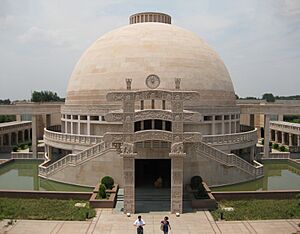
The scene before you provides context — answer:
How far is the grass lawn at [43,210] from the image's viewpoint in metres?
20.0

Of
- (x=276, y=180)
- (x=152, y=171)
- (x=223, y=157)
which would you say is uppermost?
(x=223, y=157)

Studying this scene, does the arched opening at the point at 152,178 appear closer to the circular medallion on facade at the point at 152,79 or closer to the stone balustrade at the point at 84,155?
the stone balustrade at the point at 84,155

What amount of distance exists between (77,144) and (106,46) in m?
12.1

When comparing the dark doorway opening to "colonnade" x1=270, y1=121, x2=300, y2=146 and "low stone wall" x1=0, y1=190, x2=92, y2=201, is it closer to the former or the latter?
"low stone wall" x1=0, y1=190, x2=92, y2=201

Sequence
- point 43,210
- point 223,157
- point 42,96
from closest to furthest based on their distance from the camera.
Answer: point 43,210 < point 223,157 < point 42,96

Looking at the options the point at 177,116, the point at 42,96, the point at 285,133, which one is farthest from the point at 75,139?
the point at 42,96

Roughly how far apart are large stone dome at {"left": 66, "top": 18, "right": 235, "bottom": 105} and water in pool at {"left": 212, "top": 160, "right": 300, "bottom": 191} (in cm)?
917

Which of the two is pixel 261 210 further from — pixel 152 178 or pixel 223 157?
pixel 152 178

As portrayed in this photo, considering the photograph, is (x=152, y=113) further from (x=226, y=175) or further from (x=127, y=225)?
(x=226, y=175)

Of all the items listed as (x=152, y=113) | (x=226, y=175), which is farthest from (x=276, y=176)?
(x=152, y=113)

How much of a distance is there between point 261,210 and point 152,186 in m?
9.19

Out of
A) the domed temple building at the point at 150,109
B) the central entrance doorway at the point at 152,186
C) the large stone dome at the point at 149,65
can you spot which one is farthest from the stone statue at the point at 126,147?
the large stone dome at the point at 149,65

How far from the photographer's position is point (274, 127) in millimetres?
57188

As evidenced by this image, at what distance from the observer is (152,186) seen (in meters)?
27.0
